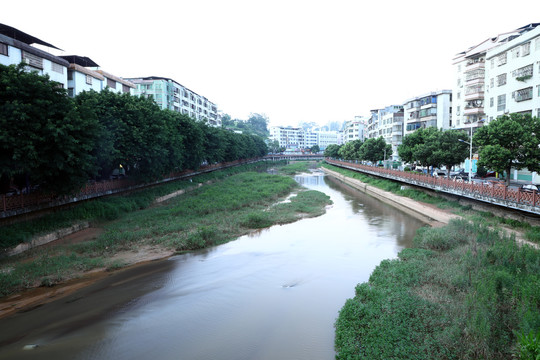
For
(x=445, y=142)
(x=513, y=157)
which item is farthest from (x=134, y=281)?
(x=445, y=142)

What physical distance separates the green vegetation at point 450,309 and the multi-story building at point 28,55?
2802cm

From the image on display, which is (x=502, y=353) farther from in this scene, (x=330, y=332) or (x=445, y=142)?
(x=445, y=142)

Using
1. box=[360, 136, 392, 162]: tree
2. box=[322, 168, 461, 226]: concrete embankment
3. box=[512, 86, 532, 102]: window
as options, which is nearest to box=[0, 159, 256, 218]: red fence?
box=[322, 168, 461, 226]: concrete embankment

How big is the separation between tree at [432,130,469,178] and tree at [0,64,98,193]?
92.5 ft

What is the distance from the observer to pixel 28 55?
102 feet

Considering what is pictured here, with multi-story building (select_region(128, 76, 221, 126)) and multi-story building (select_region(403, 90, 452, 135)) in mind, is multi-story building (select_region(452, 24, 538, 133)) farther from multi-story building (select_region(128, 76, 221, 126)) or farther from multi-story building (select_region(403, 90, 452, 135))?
multi-story building (select_region(128, 76, 221, 126))

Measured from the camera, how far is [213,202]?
3200cm

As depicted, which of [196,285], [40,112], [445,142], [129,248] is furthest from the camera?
[445,142]

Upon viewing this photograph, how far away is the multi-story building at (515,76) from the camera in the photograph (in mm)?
32969

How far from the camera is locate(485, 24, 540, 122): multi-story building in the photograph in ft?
108

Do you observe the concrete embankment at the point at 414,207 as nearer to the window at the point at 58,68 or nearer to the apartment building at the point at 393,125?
the apartment building at the point at 393,125

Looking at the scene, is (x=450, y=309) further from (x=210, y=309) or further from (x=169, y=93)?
(x=169, y=93)

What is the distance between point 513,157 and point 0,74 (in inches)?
1153

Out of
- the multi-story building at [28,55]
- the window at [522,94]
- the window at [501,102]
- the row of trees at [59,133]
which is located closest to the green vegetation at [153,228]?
the row of trees at [59,133]
